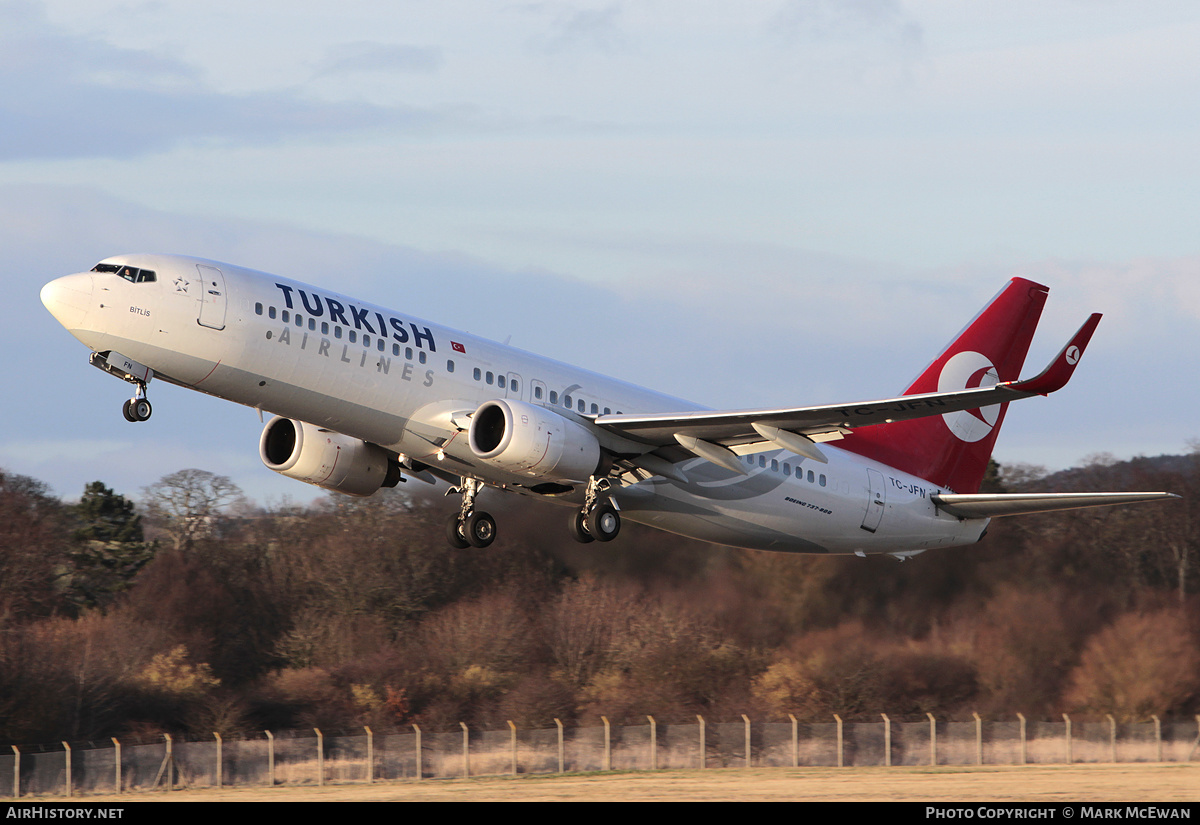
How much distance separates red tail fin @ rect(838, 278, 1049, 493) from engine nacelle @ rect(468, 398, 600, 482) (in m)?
9.41

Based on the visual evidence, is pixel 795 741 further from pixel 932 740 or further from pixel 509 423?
pixel 509 423

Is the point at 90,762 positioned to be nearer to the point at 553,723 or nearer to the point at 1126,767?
the point at 553,723

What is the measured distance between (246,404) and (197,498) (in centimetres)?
4915

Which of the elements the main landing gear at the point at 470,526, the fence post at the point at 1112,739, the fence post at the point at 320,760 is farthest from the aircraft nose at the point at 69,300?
the fence post at the point at 1112,739

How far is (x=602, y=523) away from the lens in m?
31.2

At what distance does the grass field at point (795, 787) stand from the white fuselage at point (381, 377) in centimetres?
589

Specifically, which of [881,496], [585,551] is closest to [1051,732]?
[881,496]

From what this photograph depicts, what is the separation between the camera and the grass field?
3253 centimetres

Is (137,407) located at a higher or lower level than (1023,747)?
higher

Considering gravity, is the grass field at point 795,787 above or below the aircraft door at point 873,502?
below

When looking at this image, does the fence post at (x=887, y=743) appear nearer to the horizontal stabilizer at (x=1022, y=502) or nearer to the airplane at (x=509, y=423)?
the airplane at (x=509, y=423)

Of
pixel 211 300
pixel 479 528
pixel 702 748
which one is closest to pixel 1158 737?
pixel 702 748

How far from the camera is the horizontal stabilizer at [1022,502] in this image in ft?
105

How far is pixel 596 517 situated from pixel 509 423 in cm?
342
